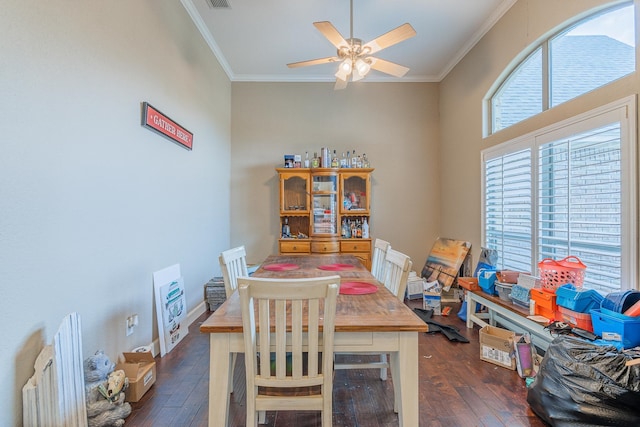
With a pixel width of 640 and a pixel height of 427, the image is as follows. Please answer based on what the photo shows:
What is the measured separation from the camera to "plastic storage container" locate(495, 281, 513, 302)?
2739mm

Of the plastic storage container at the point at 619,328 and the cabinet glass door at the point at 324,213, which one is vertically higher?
the cabinet glass door at the point at 324,213

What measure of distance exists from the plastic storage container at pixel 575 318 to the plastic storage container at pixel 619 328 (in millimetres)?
129

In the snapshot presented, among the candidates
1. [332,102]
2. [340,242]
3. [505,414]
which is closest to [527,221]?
[505,414]

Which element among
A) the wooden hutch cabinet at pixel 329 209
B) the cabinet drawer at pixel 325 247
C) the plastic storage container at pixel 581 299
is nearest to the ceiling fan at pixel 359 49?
the wooden hutch cabinet at pixel 329 209

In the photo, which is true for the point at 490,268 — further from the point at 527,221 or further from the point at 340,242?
the point at 340,242

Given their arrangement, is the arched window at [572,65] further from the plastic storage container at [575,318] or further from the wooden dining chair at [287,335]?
the wooden dining chair at [287,335]

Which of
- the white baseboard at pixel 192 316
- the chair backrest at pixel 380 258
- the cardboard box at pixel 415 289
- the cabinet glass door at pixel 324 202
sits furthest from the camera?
the cabinet glass door at pixel 324 202

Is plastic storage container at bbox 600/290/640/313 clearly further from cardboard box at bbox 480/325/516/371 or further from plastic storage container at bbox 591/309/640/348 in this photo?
cardboard box at bbox 480/325/516/371

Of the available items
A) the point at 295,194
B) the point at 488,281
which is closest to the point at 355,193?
the point at 295,194

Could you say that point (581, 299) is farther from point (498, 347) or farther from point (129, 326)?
point (129, 326)

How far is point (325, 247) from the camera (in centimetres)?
440

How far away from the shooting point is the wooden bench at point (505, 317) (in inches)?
89.4

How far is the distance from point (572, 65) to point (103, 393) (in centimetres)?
410

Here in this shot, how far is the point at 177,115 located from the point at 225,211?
1.91m
